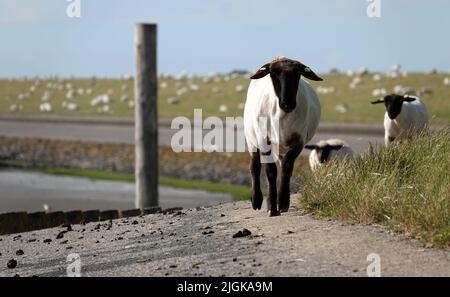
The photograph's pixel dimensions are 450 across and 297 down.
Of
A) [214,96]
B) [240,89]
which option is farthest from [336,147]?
[240,89]

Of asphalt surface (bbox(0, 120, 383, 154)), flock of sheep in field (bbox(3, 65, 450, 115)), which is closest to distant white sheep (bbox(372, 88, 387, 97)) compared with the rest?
flock of sheep in field (bbox(3, 65, 450, 115))

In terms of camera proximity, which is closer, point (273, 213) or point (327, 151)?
point (273, 213)

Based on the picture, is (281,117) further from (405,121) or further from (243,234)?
(405,121)

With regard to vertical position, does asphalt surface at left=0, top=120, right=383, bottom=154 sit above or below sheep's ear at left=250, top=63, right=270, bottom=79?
below

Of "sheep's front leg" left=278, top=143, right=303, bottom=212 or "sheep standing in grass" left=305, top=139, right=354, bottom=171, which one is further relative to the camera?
"sheep standing in grass" left=305, top=139, right=354, bottom=171

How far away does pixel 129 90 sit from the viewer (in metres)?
67.8

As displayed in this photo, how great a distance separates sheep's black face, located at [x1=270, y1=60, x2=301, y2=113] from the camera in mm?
12086

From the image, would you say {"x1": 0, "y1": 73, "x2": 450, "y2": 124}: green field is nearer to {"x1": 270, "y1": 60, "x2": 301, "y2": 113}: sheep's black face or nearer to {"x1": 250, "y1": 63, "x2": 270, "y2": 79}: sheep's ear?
{"x1": 250, "y1": 63, "x2": 270, "y2": 79}: sheep's ear

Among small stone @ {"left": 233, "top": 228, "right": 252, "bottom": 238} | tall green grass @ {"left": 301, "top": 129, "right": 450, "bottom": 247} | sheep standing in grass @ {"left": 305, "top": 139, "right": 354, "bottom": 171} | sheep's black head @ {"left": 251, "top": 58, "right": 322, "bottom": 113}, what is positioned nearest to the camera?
tall green grass @ {"left": 301, "top": 129, "right": 450, "bottom": 247}

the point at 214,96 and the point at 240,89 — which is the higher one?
the point at 240,89

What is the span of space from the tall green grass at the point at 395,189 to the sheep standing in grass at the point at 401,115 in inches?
171

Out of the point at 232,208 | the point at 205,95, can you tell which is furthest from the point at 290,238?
the point at 205,95

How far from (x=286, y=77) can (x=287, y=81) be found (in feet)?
0.18
